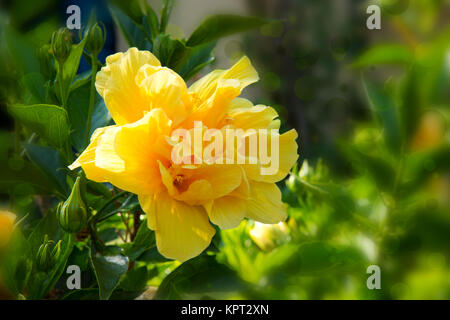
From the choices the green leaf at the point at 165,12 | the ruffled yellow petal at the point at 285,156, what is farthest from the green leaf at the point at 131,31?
the ruffled yellow petal at the point at 285,156

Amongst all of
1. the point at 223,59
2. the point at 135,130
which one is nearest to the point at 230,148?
the point at 135,130

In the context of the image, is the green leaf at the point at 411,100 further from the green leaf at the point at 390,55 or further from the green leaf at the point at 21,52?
the green leaf at the point at 21,52

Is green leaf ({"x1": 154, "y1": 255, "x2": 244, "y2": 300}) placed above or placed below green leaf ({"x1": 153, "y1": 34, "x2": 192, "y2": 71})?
below

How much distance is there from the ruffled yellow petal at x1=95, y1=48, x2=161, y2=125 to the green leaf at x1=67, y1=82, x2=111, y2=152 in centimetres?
5

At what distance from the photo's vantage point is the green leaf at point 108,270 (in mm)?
231

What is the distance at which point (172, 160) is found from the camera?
22 cm

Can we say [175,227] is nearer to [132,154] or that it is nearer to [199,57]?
[132,154]

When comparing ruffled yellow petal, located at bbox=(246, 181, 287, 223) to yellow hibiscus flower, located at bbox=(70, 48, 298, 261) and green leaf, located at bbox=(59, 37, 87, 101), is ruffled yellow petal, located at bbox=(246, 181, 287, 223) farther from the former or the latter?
green leaf, located at bbox=(59, 37, 87, 101)

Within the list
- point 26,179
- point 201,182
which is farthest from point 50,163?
point 201,182

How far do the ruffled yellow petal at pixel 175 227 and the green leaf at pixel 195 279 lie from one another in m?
0.04

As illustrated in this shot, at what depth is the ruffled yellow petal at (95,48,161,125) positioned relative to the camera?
0.24 m

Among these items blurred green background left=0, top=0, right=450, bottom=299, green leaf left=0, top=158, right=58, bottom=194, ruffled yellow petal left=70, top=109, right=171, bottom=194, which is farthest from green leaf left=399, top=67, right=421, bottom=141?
green leaf left=0, top=158, right=58, bottom=194
